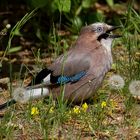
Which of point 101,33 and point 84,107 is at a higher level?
point 101,33

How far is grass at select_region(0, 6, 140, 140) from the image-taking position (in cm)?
558

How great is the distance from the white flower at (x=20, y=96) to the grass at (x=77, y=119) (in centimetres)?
7

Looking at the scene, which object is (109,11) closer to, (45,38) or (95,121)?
(45,38)

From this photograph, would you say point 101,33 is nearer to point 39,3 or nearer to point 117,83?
point 117,83

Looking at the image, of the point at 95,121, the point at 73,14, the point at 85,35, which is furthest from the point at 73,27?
the point at 95,121

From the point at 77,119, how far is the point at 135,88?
0.60 meters

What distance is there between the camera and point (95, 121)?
575 cm

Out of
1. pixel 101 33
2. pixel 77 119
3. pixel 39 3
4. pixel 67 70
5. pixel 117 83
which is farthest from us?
pixel 39 3

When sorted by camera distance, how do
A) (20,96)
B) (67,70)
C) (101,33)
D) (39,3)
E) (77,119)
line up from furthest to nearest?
(39,3)
(101,33)
(67,70)
(20,96)
(77,119)

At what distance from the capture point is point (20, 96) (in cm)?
607

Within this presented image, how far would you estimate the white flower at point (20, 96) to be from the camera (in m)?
6.05

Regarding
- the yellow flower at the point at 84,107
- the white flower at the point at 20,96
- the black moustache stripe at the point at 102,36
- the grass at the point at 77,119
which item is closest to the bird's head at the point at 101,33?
the black moustache stripe at the point at 102,36

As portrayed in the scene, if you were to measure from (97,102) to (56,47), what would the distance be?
108 cm

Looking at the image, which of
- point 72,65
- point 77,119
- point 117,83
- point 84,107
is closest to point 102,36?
point 72,65
